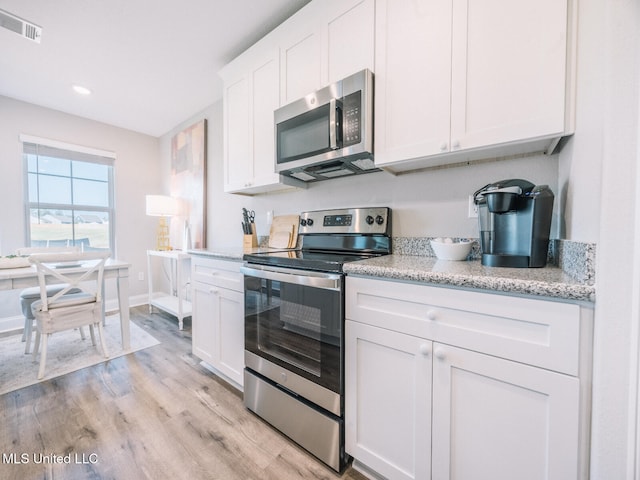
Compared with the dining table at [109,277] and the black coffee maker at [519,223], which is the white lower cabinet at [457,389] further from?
the dining table at [109,277]

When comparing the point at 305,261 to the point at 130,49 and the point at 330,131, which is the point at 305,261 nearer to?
the point at 330,131

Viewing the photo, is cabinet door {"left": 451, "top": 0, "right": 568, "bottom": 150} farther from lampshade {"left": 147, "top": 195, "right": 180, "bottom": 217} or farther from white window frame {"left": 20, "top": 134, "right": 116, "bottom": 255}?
white window frame {"left": 20, "top": 134, "right": 116, "bottom": 255}

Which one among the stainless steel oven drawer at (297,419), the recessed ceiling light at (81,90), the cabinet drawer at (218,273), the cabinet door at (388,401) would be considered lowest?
the stainless steel oven drawer at (297,419)

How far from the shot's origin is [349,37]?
1415 mm

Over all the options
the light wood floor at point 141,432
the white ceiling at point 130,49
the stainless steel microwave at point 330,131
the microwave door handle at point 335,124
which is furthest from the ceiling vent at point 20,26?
the light wood floor at point 141,432

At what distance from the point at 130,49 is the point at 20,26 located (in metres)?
0.60

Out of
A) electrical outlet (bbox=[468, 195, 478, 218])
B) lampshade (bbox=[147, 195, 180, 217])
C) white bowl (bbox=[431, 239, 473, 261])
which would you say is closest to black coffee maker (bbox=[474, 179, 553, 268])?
white bowl (bbox=[431, 239, 473, 261])

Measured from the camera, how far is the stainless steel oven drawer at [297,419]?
1.19 meters

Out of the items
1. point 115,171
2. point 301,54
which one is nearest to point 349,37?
point 301,54

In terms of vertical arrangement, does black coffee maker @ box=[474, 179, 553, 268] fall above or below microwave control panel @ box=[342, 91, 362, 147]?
below

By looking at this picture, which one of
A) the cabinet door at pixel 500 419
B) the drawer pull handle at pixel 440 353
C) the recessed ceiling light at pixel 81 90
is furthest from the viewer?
the recessed ceiling light at pixel 81 90

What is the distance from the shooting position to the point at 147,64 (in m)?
2.28

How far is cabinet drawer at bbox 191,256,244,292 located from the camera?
1700 mm

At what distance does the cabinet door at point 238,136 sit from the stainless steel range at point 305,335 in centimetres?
83
